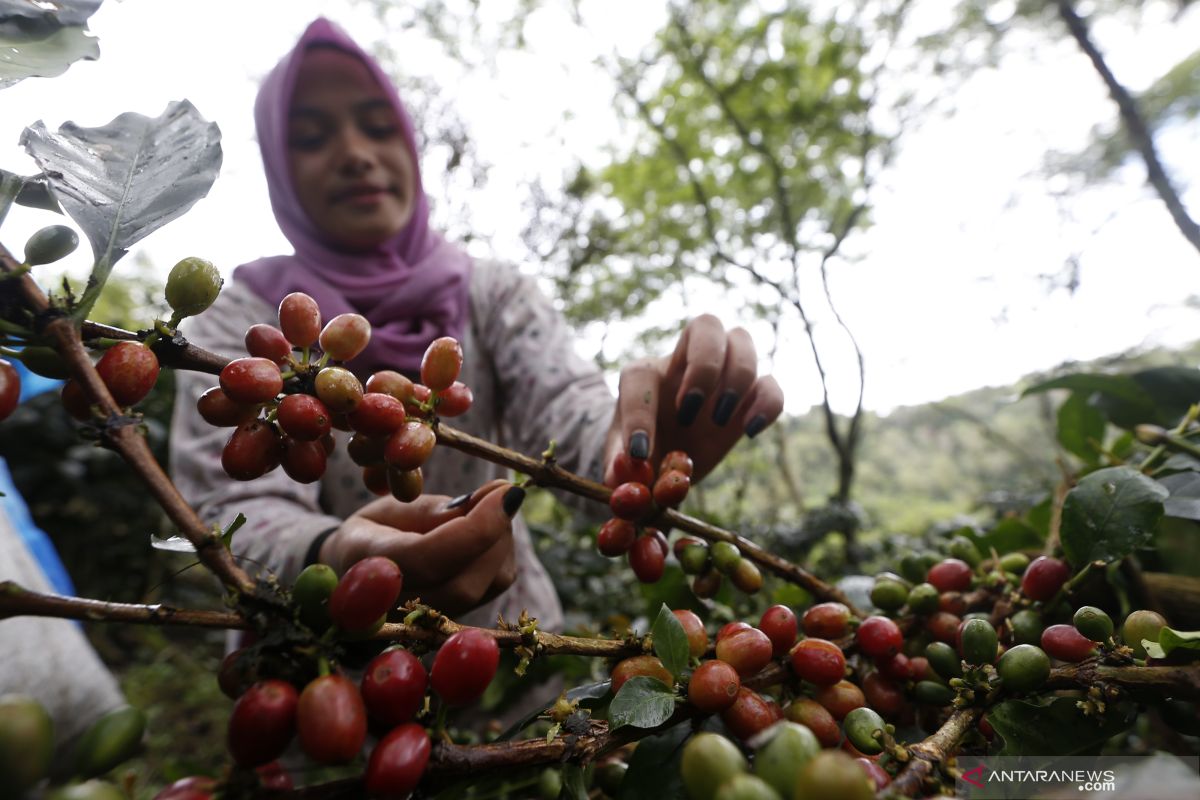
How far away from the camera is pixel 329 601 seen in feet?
1.56

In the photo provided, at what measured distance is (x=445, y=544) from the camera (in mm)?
751

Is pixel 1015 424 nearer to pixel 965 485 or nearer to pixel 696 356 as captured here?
pixel 965 485

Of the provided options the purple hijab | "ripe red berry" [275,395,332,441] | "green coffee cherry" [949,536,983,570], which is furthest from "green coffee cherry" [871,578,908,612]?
the purple hijab

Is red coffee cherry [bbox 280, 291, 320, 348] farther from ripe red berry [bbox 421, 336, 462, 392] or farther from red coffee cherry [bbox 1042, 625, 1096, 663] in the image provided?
red coffee cherry [bbox 1042, 625, 1096, 663]

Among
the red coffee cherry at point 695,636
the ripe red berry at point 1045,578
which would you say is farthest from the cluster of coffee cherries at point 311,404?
the ripe red berry at point 1045,578

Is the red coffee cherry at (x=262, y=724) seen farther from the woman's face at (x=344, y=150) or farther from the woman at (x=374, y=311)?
the woman's face at (x=344, y=150)

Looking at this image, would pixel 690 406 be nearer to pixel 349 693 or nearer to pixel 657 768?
pixel 657 768

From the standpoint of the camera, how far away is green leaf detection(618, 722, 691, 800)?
1.77 feet

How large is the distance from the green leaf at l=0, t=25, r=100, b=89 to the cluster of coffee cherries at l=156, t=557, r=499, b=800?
0.51m

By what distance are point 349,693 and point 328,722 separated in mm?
22

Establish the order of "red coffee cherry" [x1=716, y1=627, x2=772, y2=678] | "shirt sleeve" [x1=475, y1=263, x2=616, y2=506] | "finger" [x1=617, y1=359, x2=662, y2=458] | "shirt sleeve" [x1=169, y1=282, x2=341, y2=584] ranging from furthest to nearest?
"shirt sleeve" [x1=475, y1=263, x2=616, y2=506], "shirt sleeve" [x1=169, y1=282, x2=341, y2=584], "finger" [x1=617, y1=359, x2=662, y2=458], "red coffee cherry" [x1=716, y1=627, x2=772, y2=678]

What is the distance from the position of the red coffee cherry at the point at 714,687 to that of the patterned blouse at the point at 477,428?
30.6 inches

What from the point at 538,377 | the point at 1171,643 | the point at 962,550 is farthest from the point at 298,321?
the point at 538,377

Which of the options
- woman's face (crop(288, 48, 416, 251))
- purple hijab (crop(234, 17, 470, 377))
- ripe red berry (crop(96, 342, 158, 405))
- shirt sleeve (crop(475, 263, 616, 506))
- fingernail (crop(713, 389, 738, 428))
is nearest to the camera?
ripe red berry (crop(96, 342, 158, 405))
